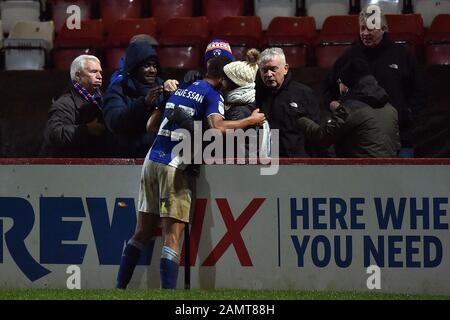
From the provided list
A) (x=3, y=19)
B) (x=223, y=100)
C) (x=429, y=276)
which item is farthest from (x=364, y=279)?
(x=3, y=19)

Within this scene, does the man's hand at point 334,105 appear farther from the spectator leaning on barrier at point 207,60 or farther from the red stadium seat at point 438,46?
the red stadium seat at point 438,46

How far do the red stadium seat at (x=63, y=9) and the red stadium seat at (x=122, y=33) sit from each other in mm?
833

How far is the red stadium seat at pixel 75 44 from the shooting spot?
1088cm

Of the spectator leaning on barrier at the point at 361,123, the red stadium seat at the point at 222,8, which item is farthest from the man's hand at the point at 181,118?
the red stadium seat at the point at 222,8

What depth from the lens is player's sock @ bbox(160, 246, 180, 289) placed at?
22.9 feet

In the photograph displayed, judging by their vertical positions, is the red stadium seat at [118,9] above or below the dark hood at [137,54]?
above

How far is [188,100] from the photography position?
699 centimetres

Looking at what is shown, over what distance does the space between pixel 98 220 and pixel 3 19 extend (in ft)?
18.4

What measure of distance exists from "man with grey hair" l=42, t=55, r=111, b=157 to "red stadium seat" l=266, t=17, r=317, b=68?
2966 mm

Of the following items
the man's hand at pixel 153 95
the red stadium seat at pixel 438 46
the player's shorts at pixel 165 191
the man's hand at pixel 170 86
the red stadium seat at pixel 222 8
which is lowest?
the player's shorts at pixel 165 191

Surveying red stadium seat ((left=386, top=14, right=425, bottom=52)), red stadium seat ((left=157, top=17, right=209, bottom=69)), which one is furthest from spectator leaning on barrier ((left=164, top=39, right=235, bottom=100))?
red stadium seat ((left=386, top=14, right=425, bottom=52))
